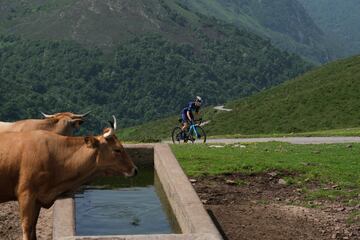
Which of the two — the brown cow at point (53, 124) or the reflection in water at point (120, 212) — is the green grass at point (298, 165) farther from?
the brown cow at point (53, 124)

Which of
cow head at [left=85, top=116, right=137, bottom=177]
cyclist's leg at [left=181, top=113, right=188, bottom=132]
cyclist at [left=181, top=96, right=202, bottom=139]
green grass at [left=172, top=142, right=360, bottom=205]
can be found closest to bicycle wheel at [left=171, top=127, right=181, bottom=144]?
cyclist at [left=181, top=96, right=202, bottom=139]

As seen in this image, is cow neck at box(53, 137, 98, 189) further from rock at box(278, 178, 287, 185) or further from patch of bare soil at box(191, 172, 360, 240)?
rock at box(278, 178, 287, 185)

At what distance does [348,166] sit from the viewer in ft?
65.1

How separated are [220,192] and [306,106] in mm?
82127

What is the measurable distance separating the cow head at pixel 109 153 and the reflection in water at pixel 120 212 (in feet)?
9.06

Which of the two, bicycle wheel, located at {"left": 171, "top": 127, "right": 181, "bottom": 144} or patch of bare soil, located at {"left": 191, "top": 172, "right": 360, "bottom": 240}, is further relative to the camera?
bicycle wheel, located at {"left": 171, "top": 127, "right": 181, "bottom": 144}

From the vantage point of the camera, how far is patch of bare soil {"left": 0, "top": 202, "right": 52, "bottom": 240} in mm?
11969

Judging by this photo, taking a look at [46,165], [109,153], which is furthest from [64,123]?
[46,165]

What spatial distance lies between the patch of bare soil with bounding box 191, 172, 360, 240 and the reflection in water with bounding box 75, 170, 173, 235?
1.20 meters

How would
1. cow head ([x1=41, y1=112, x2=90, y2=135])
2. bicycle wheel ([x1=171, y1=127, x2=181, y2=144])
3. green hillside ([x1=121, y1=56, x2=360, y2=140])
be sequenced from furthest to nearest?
green hillside ([x1=121, y1=56, x2=360, y2=140])
bicycle wheel ([x1=171, y1=127, x2=181, y2=144])
cow head ([x1=41, y1=112, x2=90, y2=135])

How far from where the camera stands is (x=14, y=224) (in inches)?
504

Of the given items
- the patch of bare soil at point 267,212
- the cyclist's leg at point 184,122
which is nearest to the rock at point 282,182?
the patch of bare soil at point 267,212

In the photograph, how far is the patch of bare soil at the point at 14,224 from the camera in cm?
1197

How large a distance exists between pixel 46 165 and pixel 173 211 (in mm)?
4285
